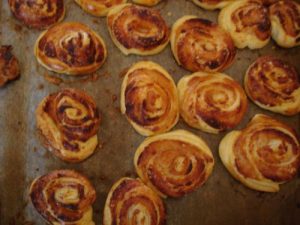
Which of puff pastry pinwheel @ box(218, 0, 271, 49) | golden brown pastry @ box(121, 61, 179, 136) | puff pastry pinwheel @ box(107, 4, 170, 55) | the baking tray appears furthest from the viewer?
puff pastry pinwheel @ box(218, 0, 271, 49)

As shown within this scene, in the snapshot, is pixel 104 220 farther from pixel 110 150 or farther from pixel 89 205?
pixel 110 150

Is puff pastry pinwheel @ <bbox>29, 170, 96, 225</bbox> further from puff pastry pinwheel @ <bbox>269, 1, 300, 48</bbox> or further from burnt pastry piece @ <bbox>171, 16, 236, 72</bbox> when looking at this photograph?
puff pastry pinwheel @ <bbox>269, 1, 300, 48</bbox>

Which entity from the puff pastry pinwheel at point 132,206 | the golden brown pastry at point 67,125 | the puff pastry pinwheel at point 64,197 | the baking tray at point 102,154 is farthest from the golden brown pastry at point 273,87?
the puff pastry pinwheel at point 64,197

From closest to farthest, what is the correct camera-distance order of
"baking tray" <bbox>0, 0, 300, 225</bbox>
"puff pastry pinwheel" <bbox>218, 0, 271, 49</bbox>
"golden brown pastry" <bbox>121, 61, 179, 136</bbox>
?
"baking tray" <bbox>0, 0, 300, 225</bbox>, "golden brown pastry" <bbox>121, 61, 179, 136</bbox>, "puff pastry pinwheel" <bbox>218, 0, 271, 49</bbox>

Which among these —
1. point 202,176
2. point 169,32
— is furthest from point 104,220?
point 169,32

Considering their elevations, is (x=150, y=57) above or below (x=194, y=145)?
above

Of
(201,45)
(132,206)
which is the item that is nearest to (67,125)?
(132,206)

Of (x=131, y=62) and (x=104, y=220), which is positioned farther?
(x=131, y=62)

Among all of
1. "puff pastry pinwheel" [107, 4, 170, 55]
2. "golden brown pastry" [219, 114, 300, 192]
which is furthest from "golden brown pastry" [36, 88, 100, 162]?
"golden brown pastry" [219, 114, 300, 192]
